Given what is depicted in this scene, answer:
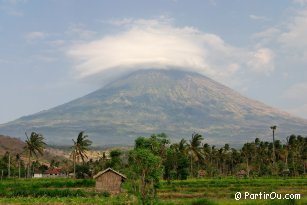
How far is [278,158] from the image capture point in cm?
10631

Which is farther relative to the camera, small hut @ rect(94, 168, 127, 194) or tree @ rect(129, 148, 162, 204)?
small hut @ rect(94, 168, 127, 194)

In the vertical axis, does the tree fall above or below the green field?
above

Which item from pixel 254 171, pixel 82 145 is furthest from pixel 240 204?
pixel 254 171

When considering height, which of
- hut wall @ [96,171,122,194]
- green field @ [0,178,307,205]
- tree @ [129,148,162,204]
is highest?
tree @ [129,148,162,204]

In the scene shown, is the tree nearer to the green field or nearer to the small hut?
the green field

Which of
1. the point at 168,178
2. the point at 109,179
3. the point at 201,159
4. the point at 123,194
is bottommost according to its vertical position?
the point at 123,194

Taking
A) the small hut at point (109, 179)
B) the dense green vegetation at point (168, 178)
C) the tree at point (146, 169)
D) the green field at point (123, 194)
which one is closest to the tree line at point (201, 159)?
the dense green vegetation at point (168, 178)

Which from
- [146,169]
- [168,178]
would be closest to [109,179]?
[168,178]

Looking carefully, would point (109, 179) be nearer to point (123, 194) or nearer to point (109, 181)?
point (109, 181)

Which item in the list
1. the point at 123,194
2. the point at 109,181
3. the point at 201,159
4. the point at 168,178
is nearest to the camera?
the point at 123,194

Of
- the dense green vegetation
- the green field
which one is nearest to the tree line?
the dense green vegetation

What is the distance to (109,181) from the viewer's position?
58.1 metres

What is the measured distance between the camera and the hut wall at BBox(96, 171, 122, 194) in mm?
57875

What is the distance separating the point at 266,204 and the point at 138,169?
9.98 m
